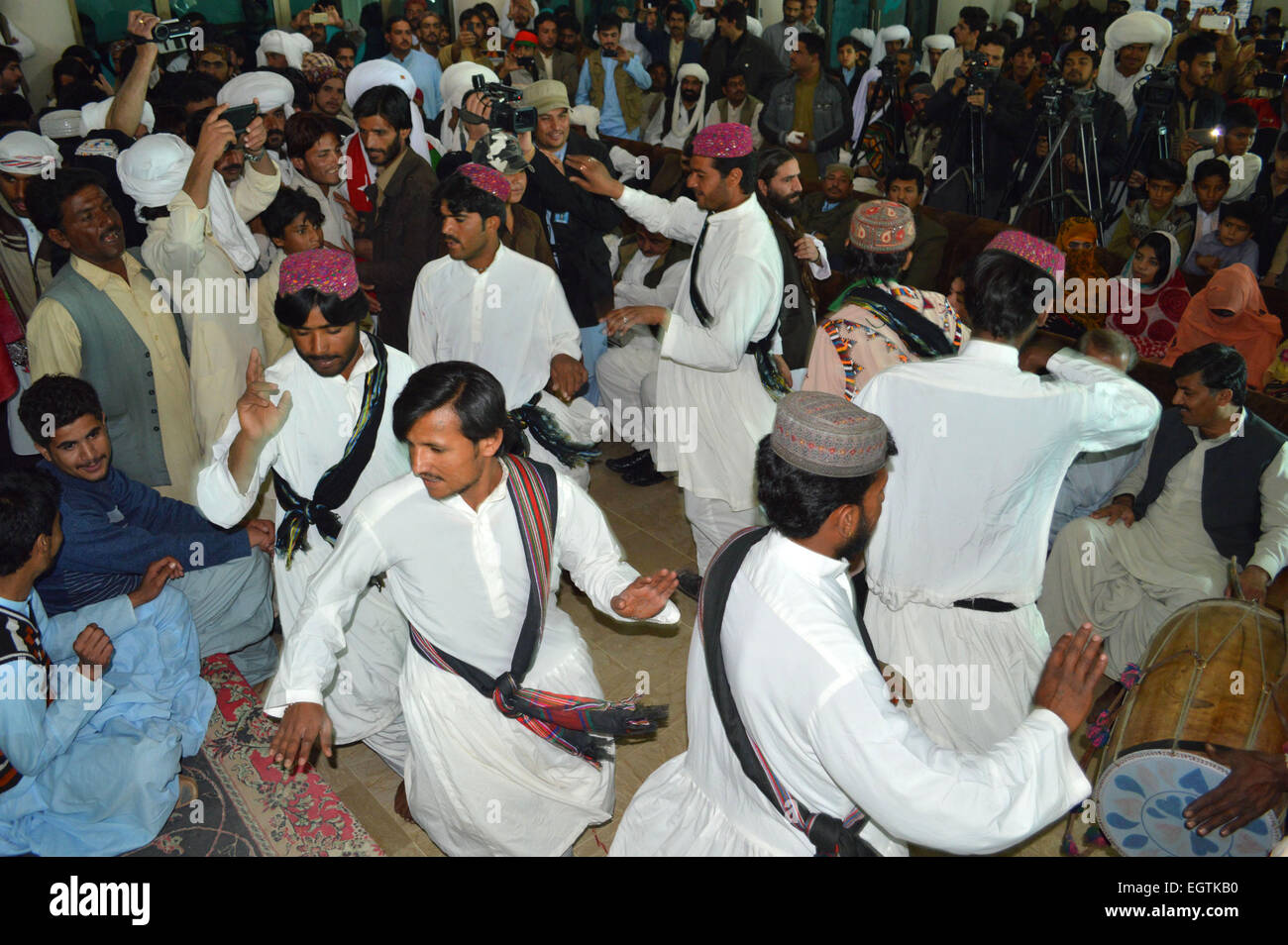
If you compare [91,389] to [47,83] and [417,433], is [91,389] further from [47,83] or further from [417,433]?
[47,83]

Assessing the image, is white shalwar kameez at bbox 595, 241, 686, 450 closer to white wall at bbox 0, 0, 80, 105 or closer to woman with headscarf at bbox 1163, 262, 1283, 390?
woman with headscarf at bbox 1163, 262, 1283, 390

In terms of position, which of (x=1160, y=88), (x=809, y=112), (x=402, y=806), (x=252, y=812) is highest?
(x=1160, y=88)

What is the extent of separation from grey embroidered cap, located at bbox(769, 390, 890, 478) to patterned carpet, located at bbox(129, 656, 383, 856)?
6.61 feet

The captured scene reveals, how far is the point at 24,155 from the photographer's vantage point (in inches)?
179

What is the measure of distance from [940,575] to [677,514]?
264 cm

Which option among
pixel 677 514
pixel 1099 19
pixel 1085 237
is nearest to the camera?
pixel 677 514

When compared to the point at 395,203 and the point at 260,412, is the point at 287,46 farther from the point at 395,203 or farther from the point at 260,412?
the point at 260,412

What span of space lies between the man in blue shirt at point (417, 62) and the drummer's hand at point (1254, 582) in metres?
7.38

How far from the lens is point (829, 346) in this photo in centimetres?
322

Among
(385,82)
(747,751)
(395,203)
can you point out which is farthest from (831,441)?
(385,82)

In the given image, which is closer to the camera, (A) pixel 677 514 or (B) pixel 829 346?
(B) pixel 829 346

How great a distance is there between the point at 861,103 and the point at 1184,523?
6.92 meters

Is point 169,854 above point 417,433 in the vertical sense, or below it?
below

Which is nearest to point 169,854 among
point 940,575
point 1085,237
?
point 940,575
